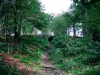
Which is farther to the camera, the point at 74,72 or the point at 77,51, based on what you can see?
the point at 77,51

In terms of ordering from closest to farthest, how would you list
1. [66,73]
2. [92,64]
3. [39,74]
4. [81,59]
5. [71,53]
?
1. [39,74]
2. [66,73]
3. [92,64]
4. [81,59]
5. [71,53]

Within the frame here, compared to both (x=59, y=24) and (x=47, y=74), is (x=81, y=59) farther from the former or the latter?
(x=59, y=24)

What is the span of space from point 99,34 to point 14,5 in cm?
1488

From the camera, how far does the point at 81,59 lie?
14.0m

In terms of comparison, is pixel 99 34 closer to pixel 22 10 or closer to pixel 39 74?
pixel 22 10

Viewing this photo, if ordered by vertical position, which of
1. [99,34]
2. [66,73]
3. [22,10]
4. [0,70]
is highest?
[22,10]

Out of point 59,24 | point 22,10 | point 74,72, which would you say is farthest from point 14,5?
point 59,24

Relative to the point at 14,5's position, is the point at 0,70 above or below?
below

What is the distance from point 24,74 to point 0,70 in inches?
67.4

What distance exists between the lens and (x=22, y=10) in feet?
47.3

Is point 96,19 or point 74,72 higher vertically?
point 96,19

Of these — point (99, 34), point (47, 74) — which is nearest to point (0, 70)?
point (47, 74)

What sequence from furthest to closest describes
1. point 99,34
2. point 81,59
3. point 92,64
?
point 99,34, point 81,59, point 92,64

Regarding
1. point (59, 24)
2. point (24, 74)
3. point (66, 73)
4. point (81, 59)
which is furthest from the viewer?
point (59, 24)
